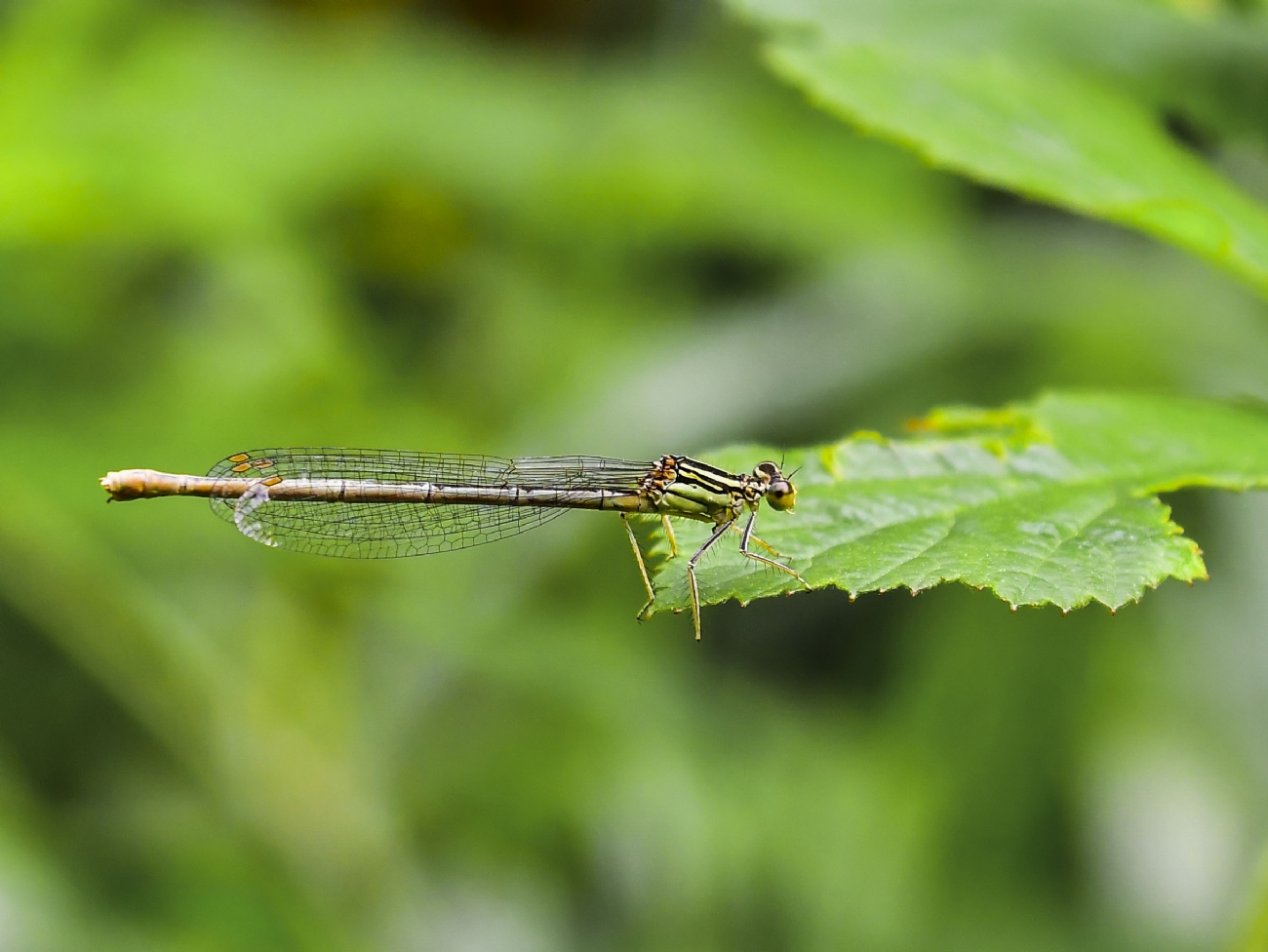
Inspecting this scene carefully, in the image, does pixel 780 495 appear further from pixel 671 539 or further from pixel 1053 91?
pixel 1053 91

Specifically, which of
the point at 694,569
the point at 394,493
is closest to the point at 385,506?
the point at 394,493

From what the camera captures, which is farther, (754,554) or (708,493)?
(708,493)

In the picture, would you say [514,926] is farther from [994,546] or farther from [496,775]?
[994,546]

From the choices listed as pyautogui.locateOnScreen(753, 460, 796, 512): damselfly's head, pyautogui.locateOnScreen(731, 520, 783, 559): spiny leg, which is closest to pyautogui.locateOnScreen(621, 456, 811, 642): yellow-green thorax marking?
pyautogui.locateOnScreen(753, 460, 796, 512): damselfly's head

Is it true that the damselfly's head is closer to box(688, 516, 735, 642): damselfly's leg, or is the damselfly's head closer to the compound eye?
the compound eye

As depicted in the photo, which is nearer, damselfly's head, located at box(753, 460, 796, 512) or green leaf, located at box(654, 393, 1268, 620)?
green leaf, located at box(654, 393, 1268, 620)

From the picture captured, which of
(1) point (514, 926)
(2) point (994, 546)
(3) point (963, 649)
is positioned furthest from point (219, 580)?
(2) point (994, 546)

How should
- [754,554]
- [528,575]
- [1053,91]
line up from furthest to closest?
[528,575] → [1053,91] → [754,554]
